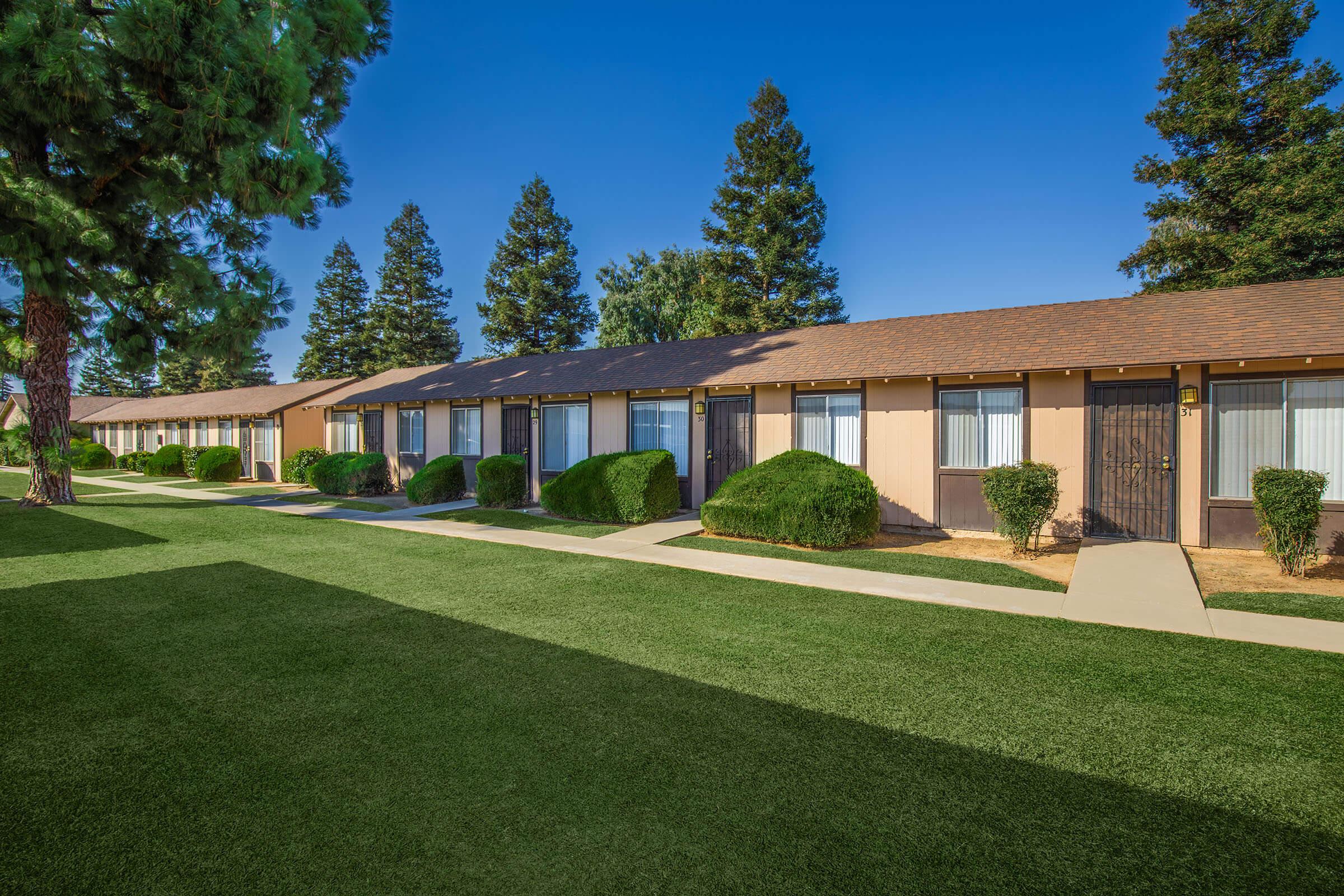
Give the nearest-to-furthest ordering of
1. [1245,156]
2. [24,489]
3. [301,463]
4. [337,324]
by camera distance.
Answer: [1245,156] < [24,489] < [301,463] < [337,324]

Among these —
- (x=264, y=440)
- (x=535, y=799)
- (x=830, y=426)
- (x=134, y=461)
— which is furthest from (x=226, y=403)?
(x=535, y=799)

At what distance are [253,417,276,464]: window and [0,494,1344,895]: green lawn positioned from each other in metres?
19.7

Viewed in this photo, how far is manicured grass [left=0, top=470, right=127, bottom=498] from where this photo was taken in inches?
703

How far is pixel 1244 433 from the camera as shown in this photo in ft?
28.0

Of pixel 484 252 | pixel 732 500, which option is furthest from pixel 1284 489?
pixel 484 252

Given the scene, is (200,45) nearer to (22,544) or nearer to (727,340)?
(22,544)

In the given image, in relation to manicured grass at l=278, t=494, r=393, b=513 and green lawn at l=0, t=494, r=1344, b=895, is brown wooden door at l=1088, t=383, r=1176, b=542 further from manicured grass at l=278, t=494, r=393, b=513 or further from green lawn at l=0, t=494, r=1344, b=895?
manicured grass at l=278, t=494, r=393, b=513

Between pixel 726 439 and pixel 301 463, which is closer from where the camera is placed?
pixel 726 439

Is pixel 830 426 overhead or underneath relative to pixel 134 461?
overhead

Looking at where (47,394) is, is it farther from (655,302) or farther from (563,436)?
(655,302)

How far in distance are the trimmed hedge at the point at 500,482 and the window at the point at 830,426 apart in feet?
21.7

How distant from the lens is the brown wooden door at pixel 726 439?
12.4 metres

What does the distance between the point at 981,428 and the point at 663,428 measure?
6295 millimetres

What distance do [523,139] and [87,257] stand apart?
48.3ft
